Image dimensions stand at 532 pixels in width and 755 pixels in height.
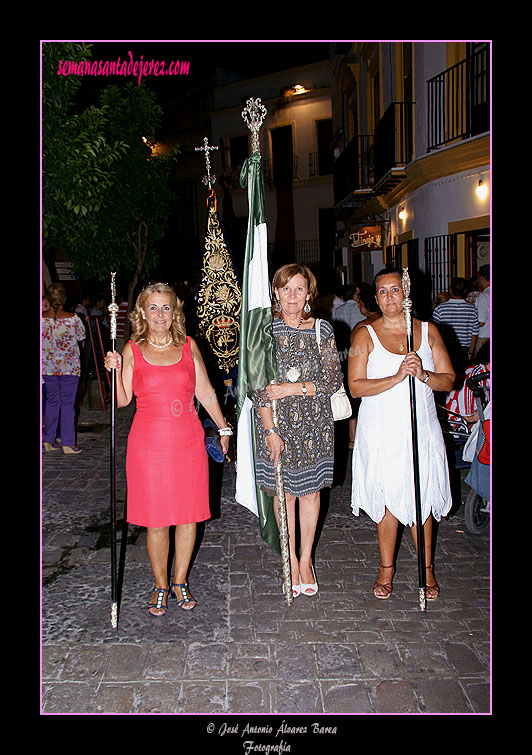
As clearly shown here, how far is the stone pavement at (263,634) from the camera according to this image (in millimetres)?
3256

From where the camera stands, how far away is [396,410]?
416cm

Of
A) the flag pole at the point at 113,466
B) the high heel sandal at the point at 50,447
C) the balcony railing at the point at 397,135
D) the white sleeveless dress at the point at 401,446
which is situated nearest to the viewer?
the flag pole at the point at 113,466

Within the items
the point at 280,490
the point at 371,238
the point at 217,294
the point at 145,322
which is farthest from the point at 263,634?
the point at 371,238

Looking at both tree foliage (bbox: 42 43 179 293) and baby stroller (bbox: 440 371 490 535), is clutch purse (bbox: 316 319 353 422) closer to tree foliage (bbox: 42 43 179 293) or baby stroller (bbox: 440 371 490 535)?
baby stroller (bbox: 440 371 490 535)

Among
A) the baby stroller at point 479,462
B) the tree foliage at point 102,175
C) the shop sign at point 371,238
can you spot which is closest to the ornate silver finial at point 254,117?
the baby stroller at point 479,462

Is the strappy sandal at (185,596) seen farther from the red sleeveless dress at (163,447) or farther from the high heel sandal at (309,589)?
the high heel sandal at (309,589)

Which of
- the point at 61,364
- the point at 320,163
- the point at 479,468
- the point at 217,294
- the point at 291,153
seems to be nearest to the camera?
the point at 479,468

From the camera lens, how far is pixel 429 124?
12.0 metres

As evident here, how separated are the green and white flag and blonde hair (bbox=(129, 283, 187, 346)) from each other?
15.9 inches

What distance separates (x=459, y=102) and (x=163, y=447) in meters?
9.66

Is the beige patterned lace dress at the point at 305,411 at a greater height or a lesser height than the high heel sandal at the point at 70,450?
greater

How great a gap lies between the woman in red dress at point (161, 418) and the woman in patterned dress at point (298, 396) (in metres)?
0.45

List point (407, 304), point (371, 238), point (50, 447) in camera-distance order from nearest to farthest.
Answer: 1. point (407, 304)
2. point (50, 447)
3. point (371, 238)

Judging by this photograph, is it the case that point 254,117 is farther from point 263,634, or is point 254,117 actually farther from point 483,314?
point 483,314
